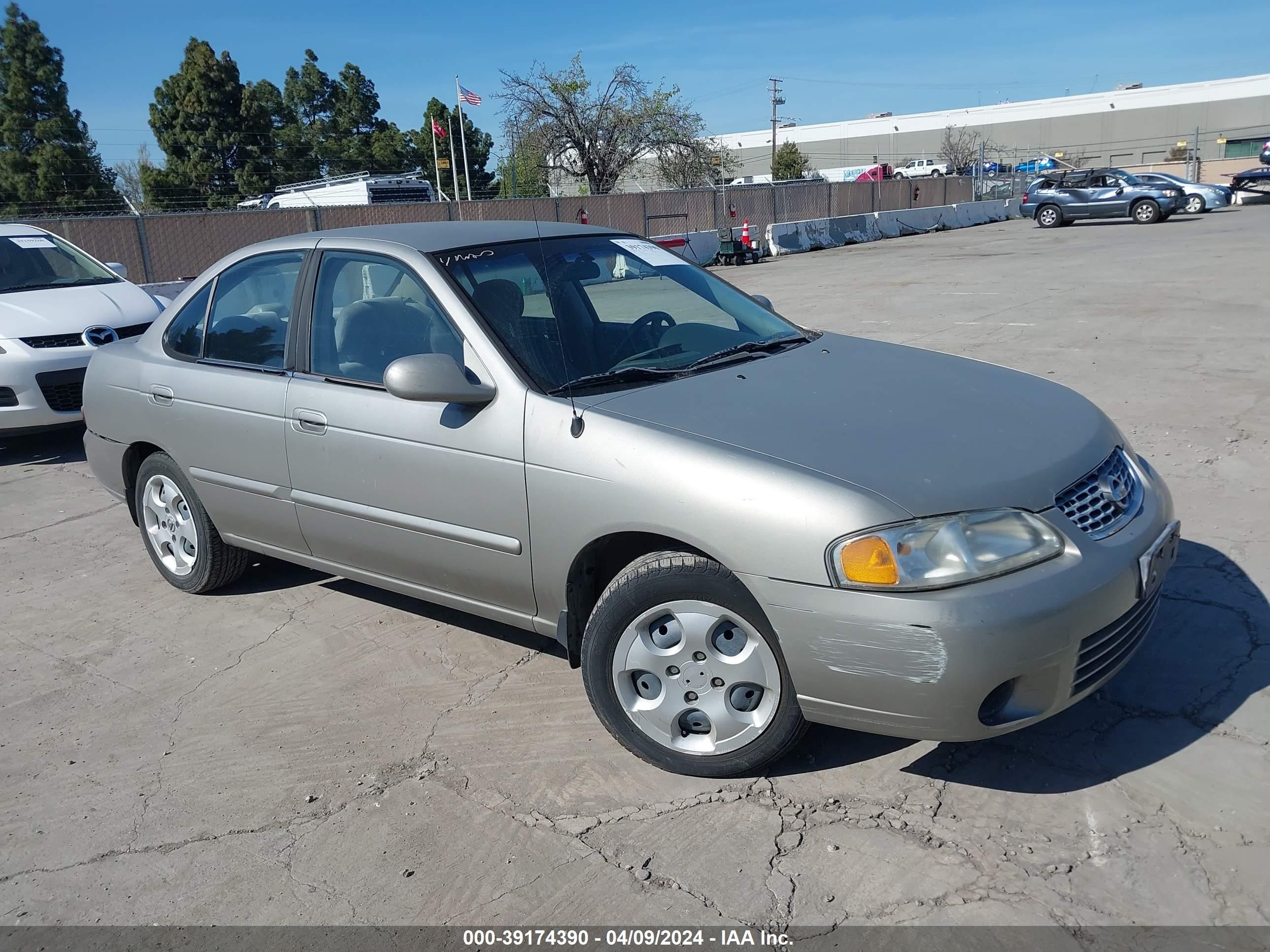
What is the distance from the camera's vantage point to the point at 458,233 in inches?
162

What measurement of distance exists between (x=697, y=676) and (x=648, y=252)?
213 centimetres

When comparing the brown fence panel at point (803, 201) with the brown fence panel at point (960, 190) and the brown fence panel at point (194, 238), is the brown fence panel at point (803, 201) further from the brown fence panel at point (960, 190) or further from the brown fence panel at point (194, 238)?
the brown fence panel at point (194, 238)

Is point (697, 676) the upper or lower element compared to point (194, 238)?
lower

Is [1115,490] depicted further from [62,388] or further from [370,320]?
[62,388]

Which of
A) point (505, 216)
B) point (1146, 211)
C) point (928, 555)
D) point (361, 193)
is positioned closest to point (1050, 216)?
point (1146, 211)

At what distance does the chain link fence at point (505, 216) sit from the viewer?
57.3 ft

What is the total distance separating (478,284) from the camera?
3.72 metres

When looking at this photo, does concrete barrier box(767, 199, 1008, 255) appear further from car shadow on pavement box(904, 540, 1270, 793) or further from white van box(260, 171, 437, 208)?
car shadow on pavement box(904, 540, 1270, 793)

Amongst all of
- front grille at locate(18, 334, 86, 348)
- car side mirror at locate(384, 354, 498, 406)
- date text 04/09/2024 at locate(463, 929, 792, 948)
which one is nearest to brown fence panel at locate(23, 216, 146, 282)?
front grille at locate(18, 334, 86, 348)

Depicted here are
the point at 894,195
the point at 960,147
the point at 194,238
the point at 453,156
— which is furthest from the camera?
the point at 960,147

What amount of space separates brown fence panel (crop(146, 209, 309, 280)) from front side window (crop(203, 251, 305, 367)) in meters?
14.8

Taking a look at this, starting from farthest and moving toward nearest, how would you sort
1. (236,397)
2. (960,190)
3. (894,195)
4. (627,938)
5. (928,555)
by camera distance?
(960,190) < (894,195) < (236,397) < (928,555) < (627,938)

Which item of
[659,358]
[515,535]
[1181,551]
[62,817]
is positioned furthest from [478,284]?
[1181,551]

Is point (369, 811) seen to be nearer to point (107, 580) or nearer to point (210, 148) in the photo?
point (107, 580)
